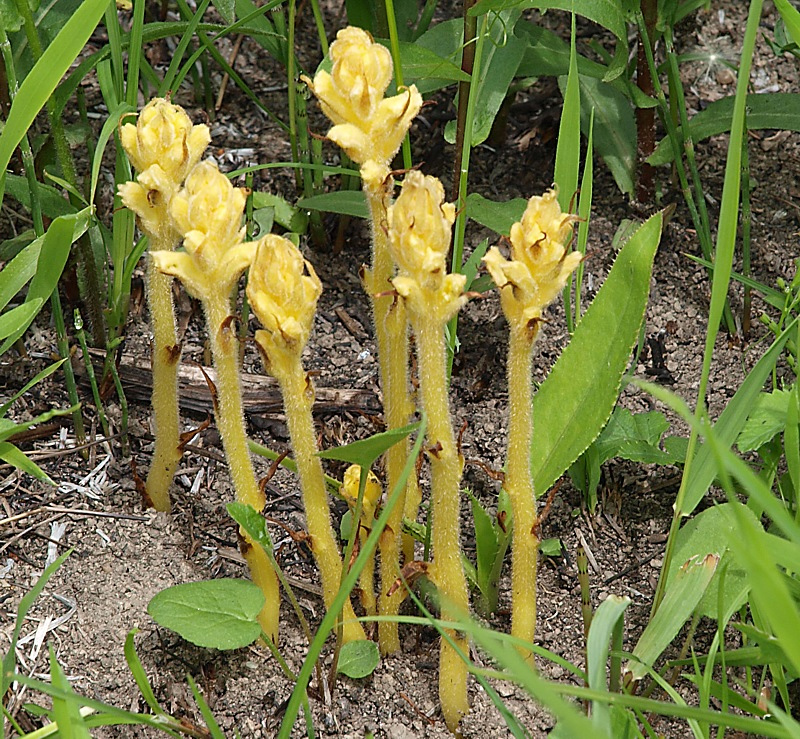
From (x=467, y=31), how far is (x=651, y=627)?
0.96 meters

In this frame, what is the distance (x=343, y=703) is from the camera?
4.32 feet

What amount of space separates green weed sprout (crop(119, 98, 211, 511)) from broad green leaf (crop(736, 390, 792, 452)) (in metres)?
0.79

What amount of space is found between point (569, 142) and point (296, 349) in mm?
569

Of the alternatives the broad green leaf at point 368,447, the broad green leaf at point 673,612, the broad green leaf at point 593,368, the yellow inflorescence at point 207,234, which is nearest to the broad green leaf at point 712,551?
the broad green leaf at point 673,612

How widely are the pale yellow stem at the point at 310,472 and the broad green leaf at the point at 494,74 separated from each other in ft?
2.29

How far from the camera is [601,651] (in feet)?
3.21

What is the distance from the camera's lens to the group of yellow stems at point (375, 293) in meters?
1.04

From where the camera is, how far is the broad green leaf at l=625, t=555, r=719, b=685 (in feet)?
3.89

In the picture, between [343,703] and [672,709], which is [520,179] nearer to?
[343,703]

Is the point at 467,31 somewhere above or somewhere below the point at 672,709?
above

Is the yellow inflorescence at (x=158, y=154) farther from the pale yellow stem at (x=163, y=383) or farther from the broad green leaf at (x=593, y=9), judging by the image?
the broad green leaf at (x=593, y=9)

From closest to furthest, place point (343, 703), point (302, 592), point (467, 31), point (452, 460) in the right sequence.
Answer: point (452, 460) → point (343, 703) → point (302, 592) → point (467, 31)

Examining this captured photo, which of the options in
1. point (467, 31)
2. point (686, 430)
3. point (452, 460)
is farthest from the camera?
point (686, 430)

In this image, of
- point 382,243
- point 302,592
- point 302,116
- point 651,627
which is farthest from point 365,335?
point 651,627
